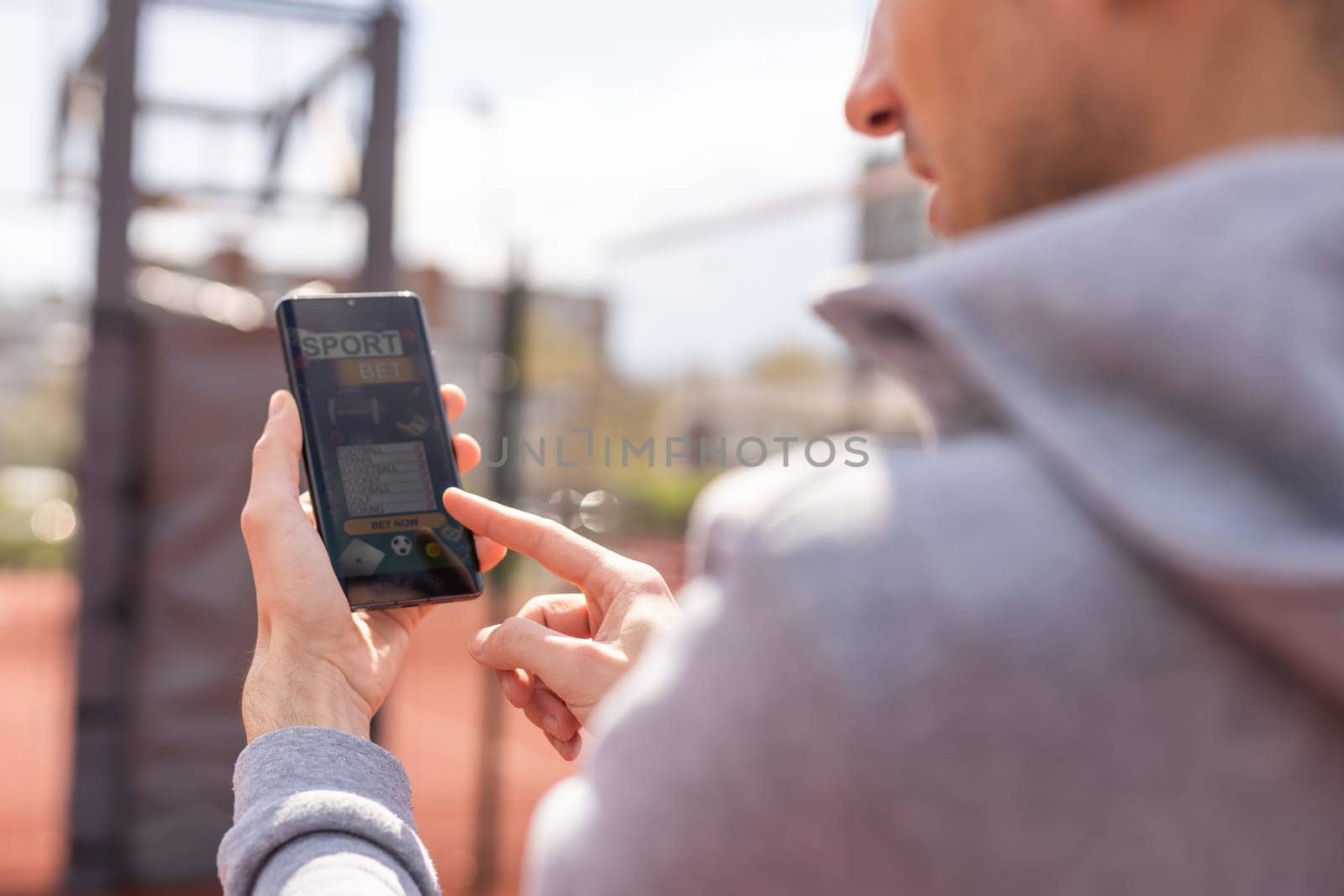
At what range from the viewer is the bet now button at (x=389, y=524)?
151 centimetres

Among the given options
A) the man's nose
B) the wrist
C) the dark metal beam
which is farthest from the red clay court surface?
the man's nose

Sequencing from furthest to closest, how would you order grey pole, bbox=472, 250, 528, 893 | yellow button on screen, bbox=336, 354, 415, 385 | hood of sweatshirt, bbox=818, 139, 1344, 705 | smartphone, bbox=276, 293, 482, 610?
grey pole, bbox=472, 250, 528, 893
yellow button on screen, bbox=336, 354, 415, 385
smartphone, bbox=276, 293, 482, 610
hood of sweatshirt, bbox=818, 139, 1344, 705

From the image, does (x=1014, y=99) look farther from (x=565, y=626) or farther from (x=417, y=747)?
(x=417, y=747)

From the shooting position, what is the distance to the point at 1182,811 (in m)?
0.52

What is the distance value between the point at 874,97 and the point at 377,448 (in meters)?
0.89

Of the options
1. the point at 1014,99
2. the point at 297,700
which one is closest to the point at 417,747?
the point at 297,700

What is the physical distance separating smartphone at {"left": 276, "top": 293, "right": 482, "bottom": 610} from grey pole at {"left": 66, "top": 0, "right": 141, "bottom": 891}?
9.75ft

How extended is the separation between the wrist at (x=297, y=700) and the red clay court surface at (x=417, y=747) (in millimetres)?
3192

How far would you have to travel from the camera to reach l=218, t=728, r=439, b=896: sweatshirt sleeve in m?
0.91

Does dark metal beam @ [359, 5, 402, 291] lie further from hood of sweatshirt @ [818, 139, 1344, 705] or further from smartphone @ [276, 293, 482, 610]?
hood of sweatshirt @ [818, 139, 1344, 705]

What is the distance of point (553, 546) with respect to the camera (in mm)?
1410

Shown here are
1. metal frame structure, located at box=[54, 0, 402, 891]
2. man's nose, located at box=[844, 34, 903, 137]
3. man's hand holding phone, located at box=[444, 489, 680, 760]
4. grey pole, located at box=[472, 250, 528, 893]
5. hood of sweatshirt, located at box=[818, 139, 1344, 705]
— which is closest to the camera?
hood of sweatshirt, located at box=[818, 139, 1344, 705]

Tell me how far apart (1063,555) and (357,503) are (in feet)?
3.73

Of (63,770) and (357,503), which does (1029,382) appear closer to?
(357,503)
